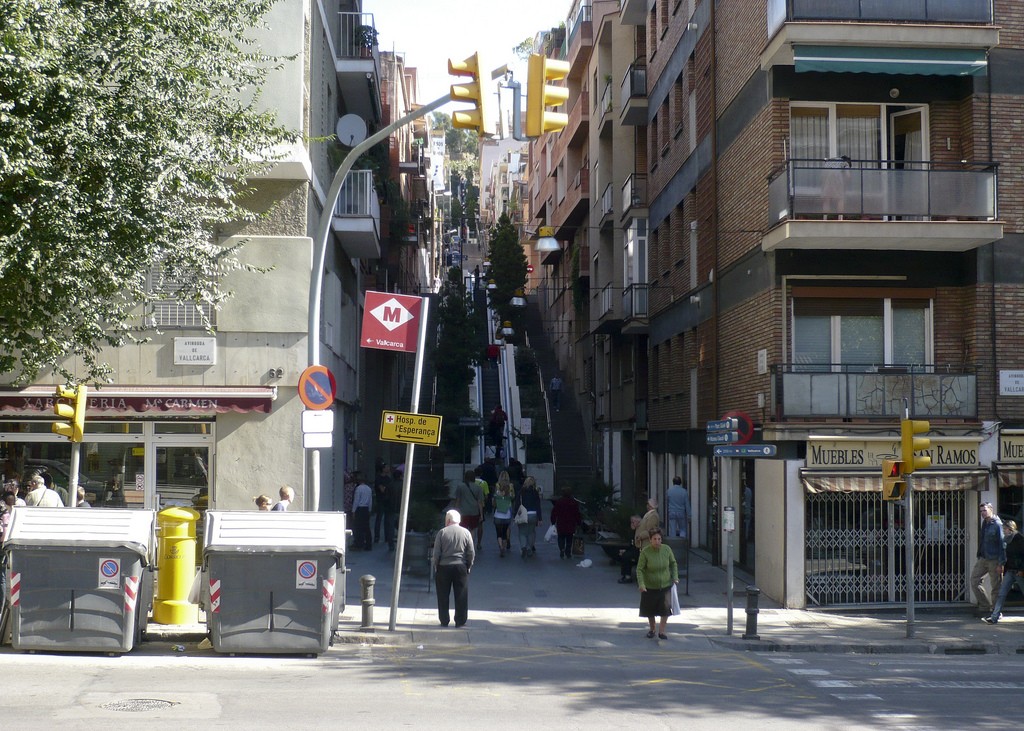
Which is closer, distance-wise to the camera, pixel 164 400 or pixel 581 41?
pixel 164 400

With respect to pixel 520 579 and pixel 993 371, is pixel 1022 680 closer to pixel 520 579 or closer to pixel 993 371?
pixel 993 371

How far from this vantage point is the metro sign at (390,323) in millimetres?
14406

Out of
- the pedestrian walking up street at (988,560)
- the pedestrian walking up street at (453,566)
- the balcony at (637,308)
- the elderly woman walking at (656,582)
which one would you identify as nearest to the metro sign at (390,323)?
the pedestrian walking up street at (453,566)

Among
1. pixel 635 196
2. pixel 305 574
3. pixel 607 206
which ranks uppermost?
pixel 607 206

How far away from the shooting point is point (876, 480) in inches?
722

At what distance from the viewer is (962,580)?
18.7 m

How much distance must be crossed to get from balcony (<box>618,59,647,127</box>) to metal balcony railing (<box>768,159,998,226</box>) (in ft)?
49.0

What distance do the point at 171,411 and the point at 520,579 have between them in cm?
676

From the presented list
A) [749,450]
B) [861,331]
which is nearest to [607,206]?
[861,331]

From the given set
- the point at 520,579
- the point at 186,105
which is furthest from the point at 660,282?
the point at 186,105

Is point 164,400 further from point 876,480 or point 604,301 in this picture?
point 604,301

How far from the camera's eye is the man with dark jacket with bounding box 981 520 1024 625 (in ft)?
56.1

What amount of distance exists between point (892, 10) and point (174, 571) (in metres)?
13.8

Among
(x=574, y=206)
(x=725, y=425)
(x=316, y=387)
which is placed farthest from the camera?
(x=574, y=206)
